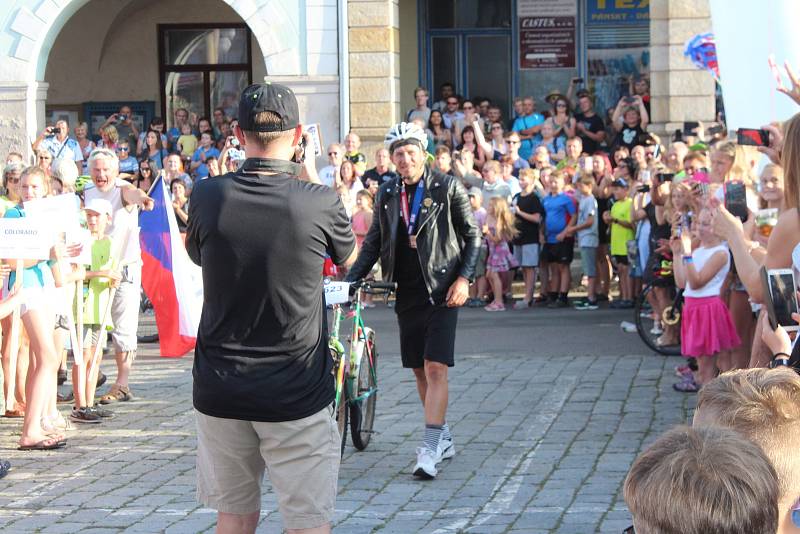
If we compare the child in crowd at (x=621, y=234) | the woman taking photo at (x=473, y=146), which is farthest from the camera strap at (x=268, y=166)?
the woman taking photo at (x=473, y=146)

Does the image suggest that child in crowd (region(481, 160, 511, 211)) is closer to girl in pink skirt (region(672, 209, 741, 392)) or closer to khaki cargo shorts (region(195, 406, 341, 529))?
girl in pink skirt (region(672, 209, 741, 392))

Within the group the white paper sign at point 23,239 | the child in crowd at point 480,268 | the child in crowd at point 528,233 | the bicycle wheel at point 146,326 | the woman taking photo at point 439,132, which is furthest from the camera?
the woman taking photo at point 439,132

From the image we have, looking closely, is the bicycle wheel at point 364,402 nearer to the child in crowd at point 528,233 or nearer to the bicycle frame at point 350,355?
the bicycle frame at point 350,355

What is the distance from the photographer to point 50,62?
25.0 m

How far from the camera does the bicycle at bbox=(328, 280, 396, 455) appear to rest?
752 centimetres

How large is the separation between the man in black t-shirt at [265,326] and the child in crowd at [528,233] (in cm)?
1108

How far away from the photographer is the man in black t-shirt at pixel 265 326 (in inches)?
175

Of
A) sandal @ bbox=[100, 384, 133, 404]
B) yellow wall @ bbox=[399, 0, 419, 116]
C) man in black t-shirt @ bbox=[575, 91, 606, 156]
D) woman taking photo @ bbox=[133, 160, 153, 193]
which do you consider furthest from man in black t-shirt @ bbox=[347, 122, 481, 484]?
yellow wall @ bbox=[399, 0, 419, 116]

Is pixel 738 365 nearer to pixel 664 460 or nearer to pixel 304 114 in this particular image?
pixel 664 460

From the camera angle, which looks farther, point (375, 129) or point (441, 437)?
point (375, 129)

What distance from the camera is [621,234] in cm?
1483

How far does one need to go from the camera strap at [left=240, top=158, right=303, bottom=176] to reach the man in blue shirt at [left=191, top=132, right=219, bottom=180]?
15154 millimetres

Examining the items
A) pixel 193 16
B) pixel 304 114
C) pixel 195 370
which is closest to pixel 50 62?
pixel 193 16

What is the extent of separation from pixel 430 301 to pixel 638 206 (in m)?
7.28
